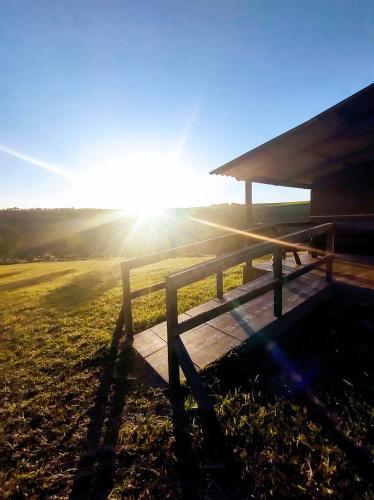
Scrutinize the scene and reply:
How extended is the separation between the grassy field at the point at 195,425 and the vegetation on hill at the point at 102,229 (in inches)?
1172

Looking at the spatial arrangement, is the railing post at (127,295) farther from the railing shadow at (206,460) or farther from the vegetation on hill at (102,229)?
the vegetation on hill at (102,229)

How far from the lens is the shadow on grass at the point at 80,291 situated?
21.7 ft

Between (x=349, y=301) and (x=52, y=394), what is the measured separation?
4.77m

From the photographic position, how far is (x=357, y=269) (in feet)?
18.4

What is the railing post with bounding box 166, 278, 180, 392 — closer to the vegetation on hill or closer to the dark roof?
the dark roof

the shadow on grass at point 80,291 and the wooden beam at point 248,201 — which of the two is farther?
the wooden beam at point 248,201

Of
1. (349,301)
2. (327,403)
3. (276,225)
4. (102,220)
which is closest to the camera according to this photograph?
(327,403)

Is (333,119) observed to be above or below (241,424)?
above

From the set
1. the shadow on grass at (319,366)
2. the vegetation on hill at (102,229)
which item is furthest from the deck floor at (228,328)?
the vegetation on hill at (102,229)

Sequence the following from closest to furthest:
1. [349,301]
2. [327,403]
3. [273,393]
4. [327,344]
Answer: [327,403]
[273,393]
[327,344]
[349,301]

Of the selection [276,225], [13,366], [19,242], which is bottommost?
[19,242]

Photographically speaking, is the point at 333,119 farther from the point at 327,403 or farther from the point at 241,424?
the point at 241,424

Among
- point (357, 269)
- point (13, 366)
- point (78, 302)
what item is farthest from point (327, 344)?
point (78, 302)

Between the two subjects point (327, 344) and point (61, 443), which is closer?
point (61, 443)
